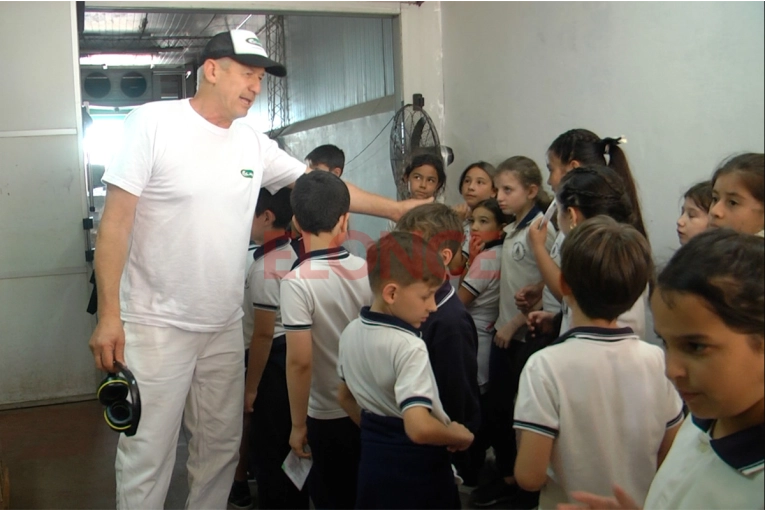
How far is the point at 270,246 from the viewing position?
2.41 meters

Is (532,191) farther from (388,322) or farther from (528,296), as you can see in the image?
(388,322)

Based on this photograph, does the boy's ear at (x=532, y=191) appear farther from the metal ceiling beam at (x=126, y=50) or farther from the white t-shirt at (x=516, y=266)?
the metal ceiling beam at (x=126, y=50)

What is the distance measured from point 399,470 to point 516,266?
1216 millimetres

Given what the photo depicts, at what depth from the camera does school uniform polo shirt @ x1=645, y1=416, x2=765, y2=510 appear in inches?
28.6

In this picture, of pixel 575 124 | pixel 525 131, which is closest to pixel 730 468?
pixel 575 124

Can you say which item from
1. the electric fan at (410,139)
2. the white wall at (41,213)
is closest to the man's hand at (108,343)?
the electric fan at (410,139)

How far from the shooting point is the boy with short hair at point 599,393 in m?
1.33

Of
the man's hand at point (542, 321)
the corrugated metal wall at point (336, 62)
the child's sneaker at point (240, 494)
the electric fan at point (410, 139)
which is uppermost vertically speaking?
the corrugated metal wall at point (336, 62)

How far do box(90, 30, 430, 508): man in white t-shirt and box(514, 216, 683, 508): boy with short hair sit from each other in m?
1.04

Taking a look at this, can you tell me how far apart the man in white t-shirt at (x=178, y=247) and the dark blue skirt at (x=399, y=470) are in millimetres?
663

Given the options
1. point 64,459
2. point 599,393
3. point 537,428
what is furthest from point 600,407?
point 64,459

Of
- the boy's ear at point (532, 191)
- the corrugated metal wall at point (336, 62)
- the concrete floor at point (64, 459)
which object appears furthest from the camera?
the corrugated metal wall at point (336, 62)

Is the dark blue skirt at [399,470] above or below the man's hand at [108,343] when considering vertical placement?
below

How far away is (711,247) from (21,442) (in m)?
3.78
